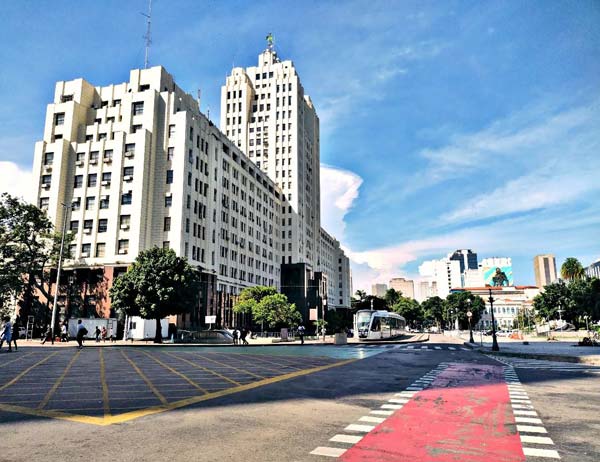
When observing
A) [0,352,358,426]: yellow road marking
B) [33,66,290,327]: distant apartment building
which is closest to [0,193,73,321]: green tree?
[33,66,290,327]: distant apartment building

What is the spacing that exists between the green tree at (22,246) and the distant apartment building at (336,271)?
3504 inches

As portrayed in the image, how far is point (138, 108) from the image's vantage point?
6216 cm

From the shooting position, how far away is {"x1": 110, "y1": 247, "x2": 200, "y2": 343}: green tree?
42.9 m

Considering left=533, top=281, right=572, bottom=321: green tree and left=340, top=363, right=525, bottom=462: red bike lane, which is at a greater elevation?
left=533, top=281, right=572, bottom=321: green tree

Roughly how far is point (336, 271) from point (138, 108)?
102 meters

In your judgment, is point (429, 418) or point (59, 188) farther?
point (59, 188)

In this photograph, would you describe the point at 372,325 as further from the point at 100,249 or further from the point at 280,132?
the point at 280,132

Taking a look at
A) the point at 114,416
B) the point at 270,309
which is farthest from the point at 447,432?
the point at 270,309

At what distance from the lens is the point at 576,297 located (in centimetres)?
6875

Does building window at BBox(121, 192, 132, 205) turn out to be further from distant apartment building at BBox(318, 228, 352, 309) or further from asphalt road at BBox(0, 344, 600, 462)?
distant apartment building at BBox(318, 228, 352, 309)

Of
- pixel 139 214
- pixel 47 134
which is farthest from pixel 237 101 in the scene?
pixel 139 214

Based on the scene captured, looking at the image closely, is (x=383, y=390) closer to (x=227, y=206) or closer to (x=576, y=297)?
(x=227, y=206)

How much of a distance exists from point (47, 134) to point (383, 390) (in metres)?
65.7

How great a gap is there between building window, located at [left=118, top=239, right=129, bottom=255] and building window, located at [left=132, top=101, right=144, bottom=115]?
18231mm
